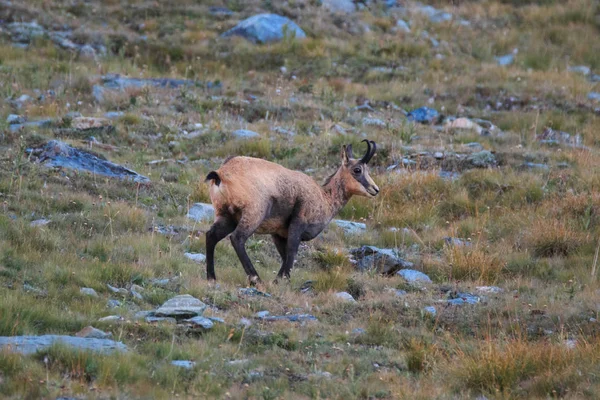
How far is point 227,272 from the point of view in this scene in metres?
10.0

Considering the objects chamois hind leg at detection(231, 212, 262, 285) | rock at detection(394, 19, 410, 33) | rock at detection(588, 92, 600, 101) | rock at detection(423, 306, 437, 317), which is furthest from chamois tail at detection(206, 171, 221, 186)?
rock at detection(394, 19, 410, 33)

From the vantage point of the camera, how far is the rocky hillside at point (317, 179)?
704 centimetres

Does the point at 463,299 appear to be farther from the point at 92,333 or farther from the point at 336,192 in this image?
the point at 92,333

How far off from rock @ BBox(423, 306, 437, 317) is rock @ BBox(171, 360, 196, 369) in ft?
9.31

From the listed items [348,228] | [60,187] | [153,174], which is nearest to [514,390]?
[348,228]

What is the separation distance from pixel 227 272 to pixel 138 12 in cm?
1451

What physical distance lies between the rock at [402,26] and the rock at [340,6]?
4.75 feet

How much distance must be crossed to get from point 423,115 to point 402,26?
565cm

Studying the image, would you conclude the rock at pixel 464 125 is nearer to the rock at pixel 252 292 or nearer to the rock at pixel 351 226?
the rock at pixel 351 226

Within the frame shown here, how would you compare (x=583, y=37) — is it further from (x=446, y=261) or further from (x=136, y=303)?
(x=136, y=303)

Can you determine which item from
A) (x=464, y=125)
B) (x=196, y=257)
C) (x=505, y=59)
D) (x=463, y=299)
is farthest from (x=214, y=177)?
(x=505, y=59)

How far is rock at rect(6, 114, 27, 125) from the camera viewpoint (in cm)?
1506

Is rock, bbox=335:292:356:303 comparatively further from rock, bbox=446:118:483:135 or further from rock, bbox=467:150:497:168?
rock, bbox=446:118:483:135

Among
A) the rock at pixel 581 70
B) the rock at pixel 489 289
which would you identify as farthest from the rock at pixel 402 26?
the rock at pixel 489 289
